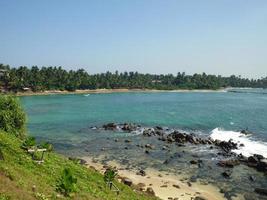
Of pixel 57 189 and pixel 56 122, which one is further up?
pixel 57 189

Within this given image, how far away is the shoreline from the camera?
39.3 meters

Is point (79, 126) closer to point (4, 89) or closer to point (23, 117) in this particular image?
point (23, 117)

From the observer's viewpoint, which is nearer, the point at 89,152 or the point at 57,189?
the point at 57,189

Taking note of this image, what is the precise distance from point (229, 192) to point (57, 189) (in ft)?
81.4

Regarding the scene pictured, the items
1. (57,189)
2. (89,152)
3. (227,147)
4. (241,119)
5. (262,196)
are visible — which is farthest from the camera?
(241,119)

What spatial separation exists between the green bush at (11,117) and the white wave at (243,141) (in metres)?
37.0

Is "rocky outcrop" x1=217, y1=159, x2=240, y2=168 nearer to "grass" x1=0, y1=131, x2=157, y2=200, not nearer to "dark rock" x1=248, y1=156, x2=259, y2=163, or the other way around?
"dark rock" x1=248, y1=156, x2=259, y2=163

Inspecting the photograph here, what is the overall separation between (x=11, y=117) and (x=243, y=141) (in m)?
47.1

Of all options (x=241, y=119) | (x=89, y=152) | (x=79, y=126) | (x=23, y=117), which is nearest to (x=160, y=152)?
(x=89, y=152)

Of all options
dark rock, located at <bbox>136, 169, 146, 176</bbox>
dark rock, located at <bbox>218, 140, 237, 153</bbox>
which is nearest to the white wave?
dark rock, located at <bbox>218, 140, 237, 153</bbox>

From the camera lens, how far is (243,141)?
72.4m

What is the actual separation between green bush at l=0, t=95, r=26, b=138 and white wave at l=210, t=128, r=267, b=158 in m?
37.0

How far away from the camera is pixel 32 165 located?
28172 millimetres

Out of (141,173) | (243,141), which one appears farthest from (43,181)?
(243,141)
